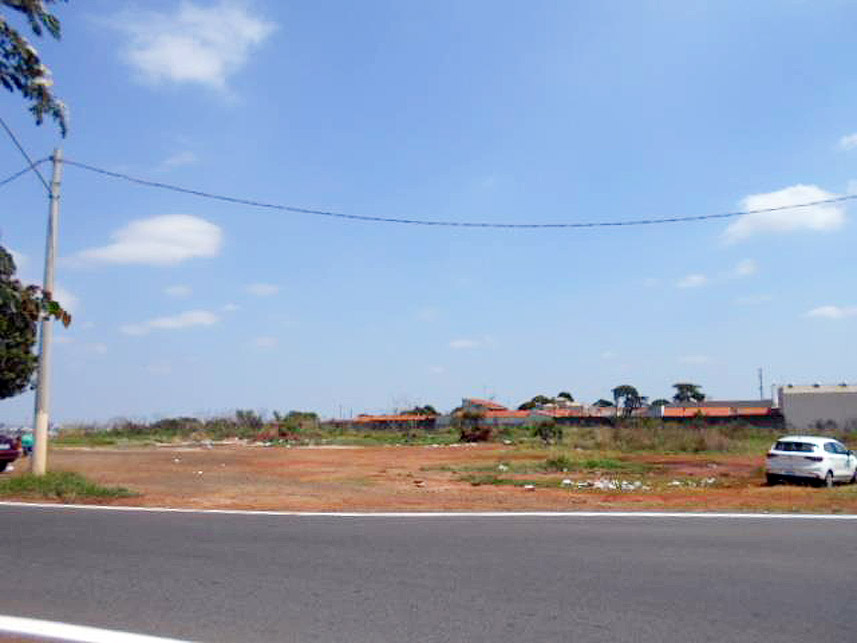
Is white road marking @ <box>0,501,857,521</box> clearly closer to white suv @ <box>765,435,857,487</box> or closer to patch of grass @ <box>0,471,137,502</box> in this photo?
patch of grass @ <box>0,471,137,502</box>

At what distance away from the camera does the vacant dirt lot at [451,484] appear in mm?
17781

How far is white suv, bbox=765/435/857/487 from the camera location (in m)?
23.6

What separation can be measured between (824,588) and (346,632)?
4.96 metres

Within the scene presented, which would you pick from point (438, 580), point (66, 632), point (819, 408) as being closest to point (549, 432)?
point (819, 408)

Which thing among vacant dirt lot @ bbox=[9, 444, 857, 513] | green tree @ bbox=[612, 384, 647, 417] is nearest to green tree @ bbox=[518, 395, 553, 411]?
green tree @ bbox=[612, 384, 647, 417]

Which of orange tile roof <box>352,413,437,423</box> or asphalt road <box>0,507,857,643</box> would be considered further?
orange tile roof <box>352,413,437,423</box>

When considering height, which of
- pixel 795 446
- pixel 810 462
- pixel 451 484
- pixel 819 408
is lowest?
pixel 451 484

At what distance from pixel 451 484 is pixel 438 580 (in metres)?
15.5

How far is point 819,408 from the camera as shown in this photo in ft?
Answer: 225

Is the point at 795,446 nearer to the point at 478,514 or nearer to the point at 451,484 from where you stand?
the point at 451,484

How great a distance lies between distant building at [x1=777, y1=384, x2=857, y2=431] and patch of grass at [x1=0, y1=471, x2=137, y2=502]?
58.8 meters

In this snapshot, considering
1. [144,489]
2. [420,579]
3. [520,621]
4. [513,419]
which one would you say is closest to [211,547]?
[420,579]

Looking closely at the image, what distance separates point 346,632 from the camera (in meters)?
6.99

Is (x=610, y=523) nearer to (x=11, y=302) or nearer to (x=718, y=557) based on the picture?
(x=718, y=557)
